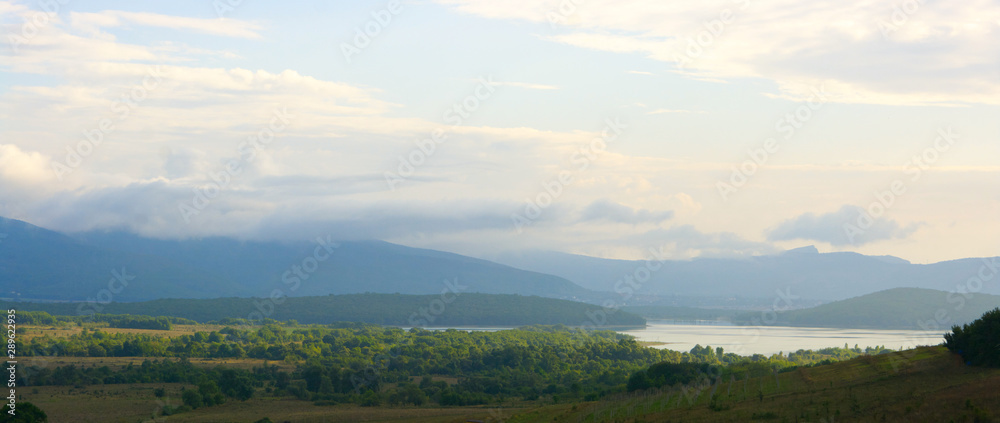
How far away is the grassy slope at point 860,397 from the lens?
28.3m

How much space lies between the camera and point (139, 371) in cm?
9438

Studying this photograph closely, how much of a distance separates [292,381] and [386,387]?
10.9 metres

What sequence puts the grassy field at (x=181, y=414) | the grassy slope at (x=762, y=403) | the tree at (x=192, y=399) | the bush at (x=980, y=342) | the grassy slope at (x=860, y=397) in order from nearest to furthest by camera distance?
the grassy slope at (x=860, y=397) → the grassy slope at (x=762, y=403) → the bush at (x=980, y=342) → the grassy field at (x=181, y=414) → the tree at (x=192, y=399)

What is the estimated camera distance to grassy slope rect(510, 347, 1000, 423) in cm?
2830

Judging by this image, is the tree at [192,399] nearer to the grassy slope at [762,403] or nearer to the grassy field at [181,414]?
the grassy field at [181,414]

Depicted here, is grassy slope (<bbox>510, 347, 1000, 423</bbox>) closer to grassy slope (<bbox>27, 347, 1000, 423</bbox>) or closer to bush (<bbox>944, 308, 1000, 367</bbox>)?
grassy slope (<bbox>27, 347, 1000, 423</bbox>)

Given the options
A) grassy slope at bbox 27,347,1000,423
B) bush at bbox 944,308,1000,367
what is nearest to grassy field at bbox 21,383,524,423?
grassy slope at bbox 27,347,1000,423

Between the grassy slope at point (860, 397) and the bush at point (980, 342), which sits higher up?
the bush at point (980, 342)

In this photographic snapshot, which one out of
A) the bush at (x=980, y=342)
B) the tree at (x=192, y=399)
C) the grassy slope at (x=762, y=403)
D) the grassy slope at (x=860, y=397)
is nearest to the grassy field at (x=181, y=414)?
the grassy slope at (x=762, y=403)

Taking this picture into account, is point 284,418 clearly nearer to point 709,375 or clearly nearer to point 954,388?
point 709,375

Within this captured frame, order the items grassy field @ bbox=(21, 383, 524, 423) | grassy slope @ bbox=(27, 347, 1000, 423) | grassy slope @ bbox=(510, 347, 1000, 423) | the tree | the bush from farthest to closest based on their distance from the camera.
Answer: the tree < grassy field @ bbox=(21, 383, 524, 423) < the bush < grassy slope @ bbox=(27, 347, 1000, 423) < grassy slope @ bbox=(510, 347, 1000, 423)

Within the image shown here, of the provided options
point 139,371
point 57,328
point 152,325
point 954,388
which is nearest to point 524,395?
point 139,371

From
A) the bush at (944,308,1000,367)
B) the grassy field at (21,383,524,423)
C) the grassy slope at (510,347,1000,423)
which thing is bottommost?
the grassy field at (21,383,524,423)

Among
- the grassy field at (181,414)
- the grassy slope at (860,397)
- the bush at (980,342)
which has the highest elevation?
the bush at (980,342)
